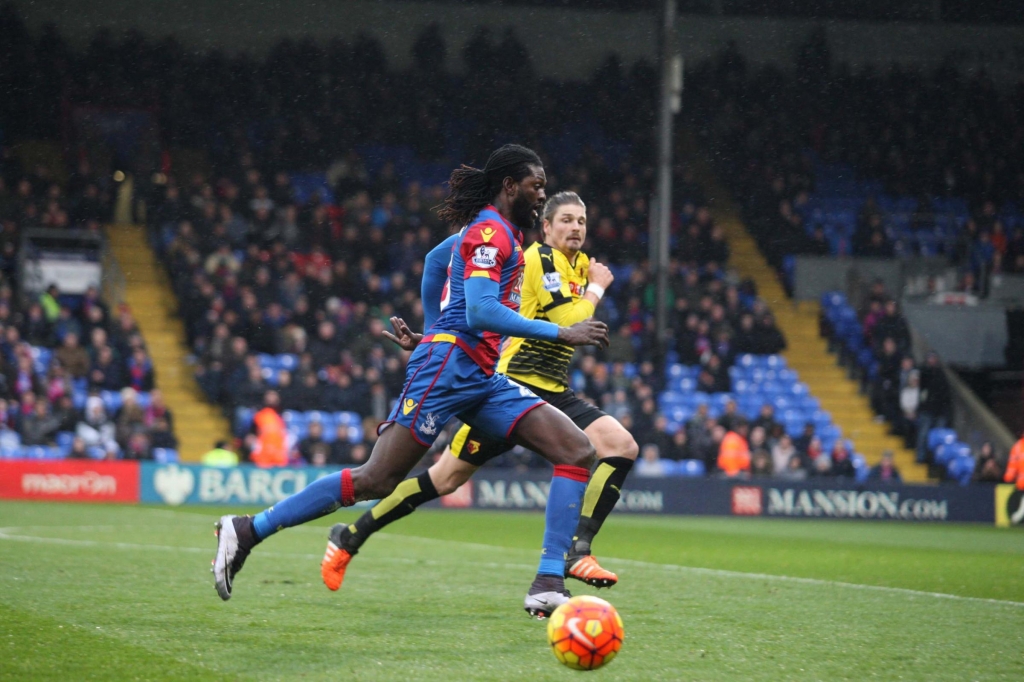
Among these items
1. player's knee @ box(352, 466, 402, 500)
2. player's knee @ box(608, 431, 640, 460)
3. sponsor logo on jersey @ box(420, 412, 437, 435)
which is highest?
sponsor logo on jersey @ box(420, 412, 437, 435)

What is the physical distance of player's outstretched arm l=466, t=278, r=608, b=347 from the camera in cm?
554

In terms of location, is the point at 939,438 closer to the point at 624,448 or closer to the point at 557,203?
the point at 624,448

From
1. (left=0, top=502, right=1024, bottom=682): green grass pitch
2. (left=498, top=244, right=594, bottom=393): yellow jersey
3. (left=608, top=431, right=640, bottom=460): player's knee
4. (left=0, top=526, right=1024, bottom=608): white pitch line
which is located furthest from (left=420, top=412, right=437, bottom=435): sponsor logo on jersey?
(left=0, top=526, right=1024, bottom=608): white pitch line

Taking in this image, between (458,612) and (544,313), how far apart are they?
6.13ft

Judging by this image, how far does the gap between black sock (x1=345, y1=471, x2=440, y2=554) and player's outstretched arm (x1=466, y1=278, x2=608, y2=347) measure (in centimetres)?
120

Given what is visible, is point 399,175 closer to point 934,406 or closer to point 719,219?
point 719,219

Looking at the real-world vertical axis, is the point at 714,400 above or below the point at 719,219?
below

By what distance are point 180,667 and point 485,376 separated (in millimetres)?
1914

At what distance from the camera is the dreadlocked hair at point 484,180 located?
598 cm

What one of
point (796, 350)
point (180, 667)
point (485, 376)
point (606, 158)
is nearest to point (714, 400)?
point (796, 350)

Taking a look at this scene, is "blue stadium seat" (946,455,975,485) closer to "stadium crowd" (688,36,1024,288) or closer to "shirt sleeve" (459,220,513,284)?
"stadium crowd" (688,36,1024,288)

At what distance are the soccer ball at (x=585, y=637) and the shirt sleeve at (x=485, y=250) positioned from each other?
162cm

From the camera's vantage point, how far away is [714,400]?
70.9 ft

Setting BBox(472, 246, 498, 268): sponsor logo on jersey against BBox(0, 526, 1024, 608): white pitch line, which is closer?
BBox(472, 246, 498, 268): sponsor logo on jersey
